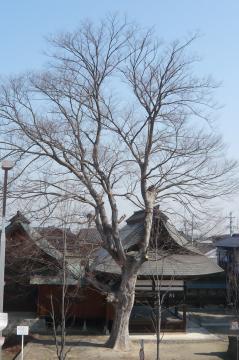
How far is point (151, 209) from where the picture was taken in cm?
2122

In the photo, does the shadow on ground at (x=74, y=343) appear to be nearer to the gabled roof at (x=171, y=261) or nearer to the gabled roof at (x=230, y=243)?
the gabled roof at (x=171, y=261)

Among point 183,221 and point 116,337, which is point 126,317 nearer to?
point 116,337

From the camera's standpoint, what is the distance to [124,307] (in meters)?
21.2

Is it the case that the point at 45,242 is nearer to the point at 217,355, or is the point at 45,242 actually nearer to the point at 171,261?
the point at 171,261

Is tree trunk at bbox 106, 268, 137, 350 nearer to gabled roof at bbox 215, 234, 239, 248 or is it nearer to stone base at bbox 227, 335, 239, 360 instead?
stone base at bbox 227, 335, 239, 360

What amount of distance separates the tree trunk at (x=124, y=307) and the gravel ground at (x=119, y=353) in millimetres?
469

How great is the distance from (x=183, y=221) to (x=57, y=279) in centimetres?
728

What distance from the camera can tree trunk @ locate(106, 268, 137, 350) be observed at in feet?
69.2

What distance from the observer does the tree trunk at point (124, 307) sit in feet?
69.2

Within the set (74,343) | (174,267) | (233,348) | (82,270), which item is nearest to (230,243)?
(174,267)

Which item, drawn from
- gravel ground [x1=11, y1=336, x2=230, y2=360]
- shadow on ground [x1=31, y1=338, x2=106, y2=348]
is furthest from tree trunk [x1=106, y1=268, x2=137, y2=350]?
shadow on ground [x1=31, y1=338, x2=106, y2=348]

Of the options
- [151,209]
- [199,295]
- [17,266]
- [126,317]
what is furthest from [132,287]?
[199,295]

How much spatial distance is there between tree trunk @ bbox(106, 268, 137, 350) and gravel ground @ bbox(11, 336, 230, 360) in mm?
469

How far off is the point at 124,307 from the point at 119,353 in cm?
186
